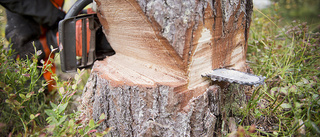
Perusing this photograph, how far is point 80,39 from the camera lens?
1.67 meters

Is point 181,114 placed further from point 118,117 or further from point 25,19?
point 25,19

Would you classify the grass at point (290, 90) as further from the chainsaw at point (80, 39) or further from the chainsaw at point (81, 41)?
the chainsaw at point (80, 39)

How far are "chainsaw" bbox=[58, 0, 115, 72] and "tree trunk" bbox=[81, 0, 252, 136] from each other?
1.16 feet

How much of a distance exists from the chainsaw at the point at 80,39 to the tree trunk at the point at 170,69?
1.16ft

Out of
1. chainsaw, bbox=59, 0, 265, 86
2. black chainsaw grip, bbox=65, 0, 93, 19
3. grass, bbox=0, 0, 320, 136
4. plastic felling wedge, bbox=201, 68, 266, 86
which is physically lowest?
grass, bbox=0, 0, 320, 136

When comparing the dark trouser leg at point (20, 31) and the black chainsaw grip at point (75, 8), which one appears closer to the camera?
the black chainsaw grip at point (75, 8)

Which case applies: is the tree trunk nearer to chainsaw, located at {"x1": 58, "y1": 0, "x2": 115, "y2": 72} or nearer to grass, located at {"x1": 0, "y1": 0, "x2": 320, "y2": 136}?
grass, located at {"x1": 0, "y1": 0, "x2": 320, "y2": 136}

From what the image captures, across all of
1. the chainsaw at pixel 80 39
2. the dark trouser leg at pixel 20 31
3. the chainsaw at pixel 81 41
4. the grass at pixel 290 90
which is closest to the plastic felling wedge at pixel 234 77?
the chainsaw at pixel 81 41

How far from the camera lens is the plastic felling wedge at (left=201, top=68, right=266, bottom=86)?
919 millimetres

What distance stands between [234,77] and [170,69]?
0.32m

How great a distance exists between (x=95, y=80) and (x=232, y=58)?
0.85m

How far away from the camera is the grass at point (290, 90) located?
1023 millimetres

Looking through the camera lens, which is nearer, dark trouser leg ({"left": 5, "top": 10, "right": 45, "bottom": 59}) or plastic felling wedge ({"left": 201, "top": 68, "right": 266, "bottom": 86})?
plastic felling wedge ({"left": 201, "top": 68, "right": 266, "bottom": 86})

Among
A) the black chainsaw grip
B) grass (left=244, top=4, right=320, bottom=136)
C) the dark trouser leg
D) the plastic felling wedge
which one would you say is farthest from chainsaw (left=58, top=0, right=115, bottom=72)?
grass (left=244, top=4, right=320, bottom=136)
